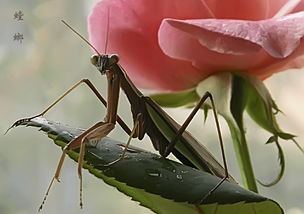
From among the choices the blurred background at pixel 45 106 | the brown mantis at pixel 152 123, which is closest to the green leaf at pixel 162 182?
the brown mantis at pixel 152 123

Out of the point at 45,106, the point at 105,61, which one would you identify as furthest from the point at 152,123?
the point at 45,106

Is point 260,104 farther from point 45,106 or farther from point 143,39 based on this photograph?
point 45,106

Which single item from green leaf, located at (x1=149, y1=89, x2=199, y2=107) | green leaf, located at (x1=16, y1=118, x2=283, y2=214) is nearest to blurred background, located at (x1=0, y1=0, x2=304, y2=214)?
green leaf, located at (x1=149, y1=89, x2=199, y2=107)

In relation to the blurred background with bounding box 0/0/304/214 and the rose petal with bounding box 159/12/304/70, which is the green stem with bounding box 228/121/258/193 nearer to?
the rose petal with bounding box 159/12/304/70

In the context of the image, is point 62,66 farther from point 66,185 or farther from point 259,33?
point 259,33

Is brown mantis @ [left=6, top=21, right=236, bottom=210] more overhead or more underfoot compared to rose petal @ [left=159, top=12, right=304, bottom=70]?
more underfoot
